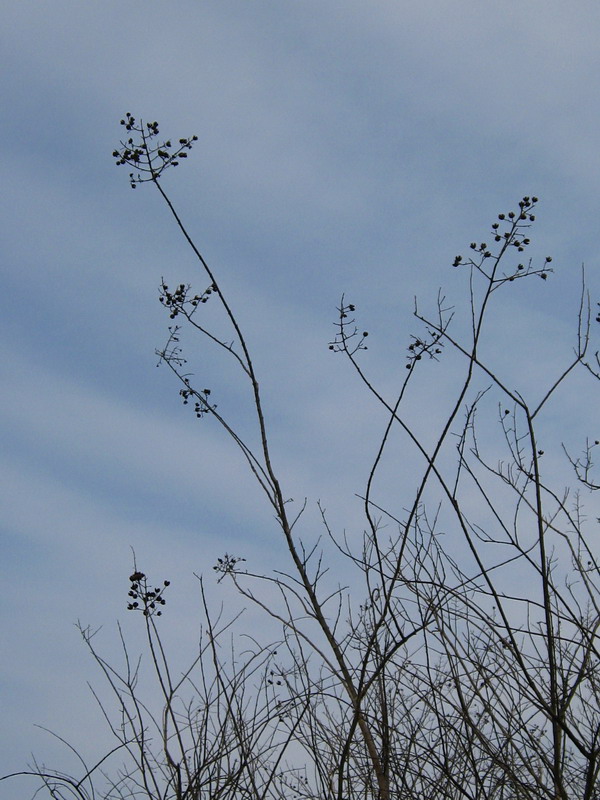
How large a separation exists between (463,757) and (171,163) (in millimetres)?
3154

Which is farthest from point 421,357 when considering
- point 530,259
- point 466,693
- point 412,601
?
point 466,693

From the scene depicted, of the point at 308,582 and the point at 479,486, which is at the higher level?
the point at 479,486

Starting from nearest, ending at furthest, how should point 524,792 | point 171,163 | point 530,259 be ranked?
1. point 524,792
2. point 530,259
3. point 171,163

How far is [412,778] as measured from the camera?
3.64 meters

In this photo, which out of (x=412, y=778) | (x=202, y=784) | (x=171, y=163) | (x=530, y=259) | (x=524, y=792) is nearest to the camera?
(x=524, y=792)

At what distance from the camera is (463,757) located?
12.1ft

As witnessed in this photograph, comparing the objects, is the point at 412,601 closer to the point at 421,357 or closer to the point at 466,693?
the point at 466,693

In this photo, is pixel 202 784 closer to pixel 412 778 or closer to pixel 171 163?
pixel 412 778

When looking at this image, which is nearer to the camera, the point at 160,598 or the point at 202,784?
the point at 202,784

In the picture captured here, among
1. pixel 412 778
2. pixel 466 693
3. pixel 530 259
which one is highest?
pixel 530 259

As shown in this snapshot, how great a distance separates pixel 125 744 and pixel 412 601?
1.37 metres

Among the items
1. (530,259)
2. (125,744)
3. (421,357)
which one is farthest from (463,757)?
(530,259)

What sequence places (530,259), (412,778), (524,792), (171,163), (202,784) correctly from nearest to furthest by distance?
(524,792) → (202,784) → (412,778) → (530,259) → (171,163)

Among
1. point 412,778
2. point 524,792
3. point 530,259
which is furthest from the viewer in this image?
point 530,259
